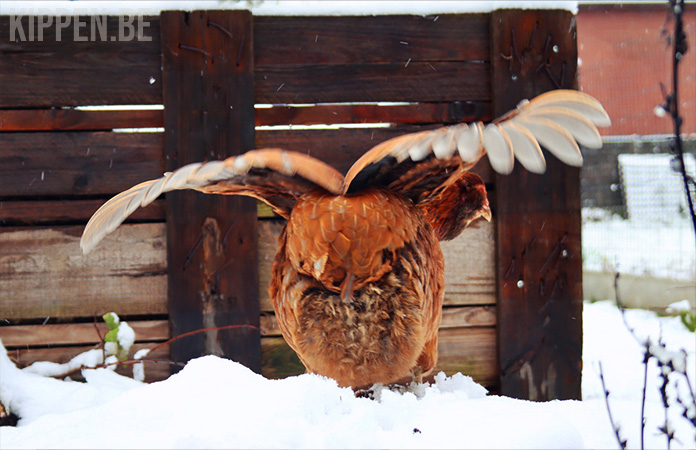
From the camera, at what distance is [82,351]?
232cm

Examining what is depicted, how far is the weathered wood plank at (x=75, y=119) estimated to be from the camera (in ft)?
7.43

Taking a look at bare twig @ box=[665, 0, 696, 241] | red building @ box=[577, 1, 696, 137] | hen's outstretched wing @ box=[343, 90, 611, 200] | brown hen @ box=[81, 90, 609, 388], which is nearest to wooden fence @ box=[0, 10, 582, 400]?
brown hen @ box=[81, 90, 609, 388]

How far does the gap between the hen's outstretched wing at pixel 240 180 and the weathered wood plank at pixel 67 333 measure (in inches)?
42.7

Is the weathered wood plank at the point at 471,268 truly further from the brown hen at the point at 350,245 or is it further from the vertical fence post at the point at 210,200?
the brown hen at the point at 350,245

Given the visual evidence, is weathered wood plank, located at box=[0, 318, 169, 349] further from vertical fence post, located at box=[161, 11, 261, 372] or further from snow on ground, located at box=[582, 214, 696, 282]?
snow on ground, located at box=[582, 214, 696, 282]

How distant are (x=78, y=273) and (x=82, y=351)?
0.33 metres

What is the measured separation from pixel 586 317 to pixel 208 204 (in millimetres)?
3241

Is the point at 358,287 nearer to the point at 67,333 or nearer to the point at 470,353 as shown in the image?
the point at 470,353

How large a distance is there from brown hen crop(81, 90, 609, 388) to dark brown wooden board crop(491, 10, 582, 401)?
1.01 meters

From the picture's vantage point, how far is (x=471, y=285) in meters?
2.41

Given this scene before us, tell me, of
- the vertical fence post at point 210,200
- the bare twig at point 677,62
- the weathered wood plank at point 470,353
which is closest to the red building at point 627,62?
the weathered wood plank at point 470,353

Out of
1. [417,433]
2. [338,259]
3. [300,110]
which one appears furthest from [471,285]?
[417,433]

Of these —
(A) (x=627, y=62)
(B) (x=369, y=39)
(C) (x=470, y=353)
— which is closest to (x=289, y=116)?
(B) (x=369, y=39)

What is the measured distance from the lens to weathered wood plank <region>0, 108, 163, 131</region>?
89.2 inches
